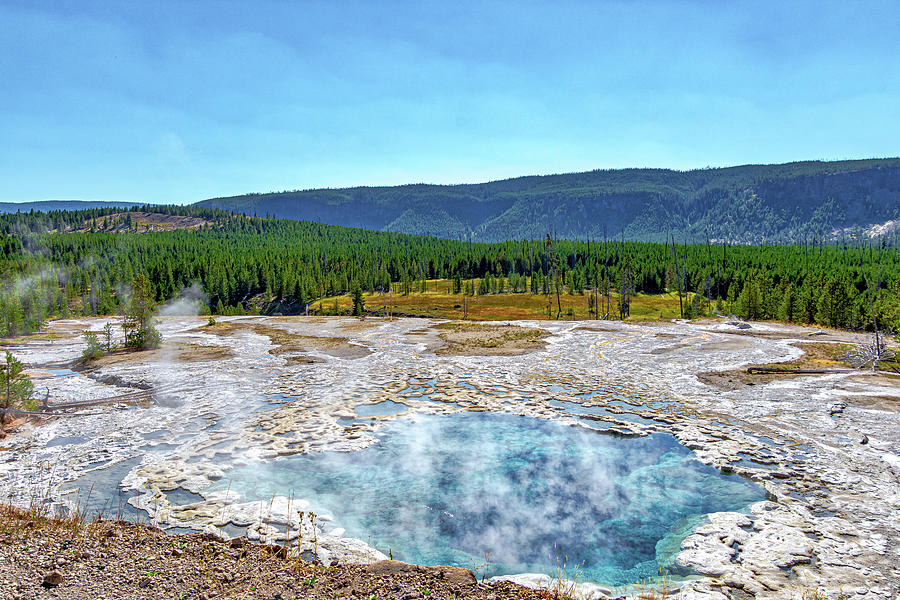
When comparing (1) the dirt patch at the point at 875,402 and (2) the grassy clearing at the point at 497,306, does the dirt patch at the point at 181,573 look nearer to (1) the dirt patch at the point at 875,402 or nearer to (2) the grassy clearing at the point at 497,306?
(1) the dirt patch at the point at 875,402

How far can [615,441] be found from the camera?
19.7 meters

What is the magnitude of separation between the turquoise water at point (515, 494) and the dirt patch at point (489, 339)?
2260 cm

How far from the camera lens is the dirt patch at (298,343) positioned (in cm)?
4316

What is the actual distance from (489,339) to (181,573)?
4300 cm

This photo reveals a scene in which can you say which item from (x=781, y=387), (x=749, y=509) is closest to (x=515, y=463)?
(x=749, y=509)

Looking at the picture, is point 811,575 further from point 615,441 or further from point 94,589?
point 94,589

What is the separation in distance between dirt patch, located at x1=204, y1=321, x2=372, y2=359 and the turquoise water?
23.7m

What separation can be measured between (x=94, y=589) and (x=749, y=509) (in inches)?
583

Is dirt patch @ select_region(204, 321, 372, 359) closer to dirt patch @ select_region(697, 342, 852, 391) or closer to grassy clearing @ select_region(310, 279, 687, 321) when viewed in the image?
dirt patch @ select_region(697, 342, 852, 391)

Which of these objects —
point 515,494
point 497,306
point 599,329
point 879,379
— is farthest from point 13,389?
point 497,306

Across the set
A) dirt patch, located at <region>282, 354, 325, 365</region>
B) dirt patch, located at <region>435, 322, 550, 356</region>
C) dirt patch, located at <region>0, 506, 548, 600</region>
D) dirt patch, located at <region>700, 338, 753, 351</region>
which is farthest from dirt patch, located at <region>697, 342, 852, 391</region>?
dirt patch, located at <region>282, 354, 325, 365</region>

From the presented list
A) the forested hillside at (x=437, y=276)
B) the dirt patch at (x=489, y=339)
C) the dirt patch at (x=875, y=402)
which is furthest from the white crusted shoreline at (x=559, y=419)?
the forested hillside at (x=437, y=276)

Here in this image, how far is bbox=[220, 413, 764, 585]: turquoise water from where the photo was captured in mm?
11703

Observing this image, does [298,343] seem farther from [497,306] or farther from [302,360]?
[497,306]
